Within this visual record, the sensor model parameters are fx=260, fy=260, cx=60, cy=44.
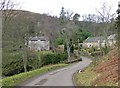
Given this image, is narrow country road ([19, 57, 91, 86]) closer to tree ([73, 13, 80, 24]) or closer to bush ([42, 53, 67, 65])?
bush ([42, 53, 67, 65])

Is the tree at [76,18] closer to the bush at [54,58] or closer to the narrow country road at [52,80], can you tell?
the bush at [54,58]

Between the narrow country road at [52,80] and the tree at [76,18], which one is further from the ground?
the tree at [76,18]

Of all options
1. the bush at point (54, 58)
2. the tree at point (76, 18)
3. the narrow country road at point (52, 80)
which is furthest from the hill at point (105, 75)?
the tree at point (76, 18)

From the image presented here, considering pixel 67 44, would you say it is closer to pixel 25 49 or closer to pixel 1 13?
pixel 25 49

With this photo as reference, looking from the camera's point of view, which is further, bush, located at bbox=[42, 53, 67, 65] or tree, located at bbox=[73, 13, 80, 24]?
tree, located at bbox=[73, 13, 80, 24]

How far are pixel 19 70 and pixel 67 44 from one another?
2199cm

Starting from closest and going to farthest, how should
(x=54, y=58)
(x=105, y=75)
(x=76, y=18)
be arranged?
(x=105, y=75) → (x=54, y=58) → (x=76, y=18)

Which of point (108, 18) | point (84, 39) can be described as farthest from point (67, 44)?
point (84, 39)

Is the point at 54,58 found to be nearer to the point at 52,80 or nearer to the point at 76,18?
the point at 52,80

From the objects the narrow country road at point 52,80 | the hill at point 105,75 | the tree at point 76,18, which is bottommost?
the narrow country road at point 52,80

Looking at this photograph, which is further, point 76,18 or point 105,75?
point 76,18

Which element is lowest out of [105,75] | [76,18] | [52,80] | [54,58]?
[52,80]

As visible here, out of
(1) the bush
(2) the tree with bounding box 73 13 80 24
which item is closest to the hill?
(1) the bush

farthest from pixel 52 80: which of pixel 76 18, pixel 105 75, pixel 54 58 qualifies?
pixel 76 18
